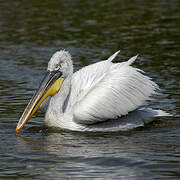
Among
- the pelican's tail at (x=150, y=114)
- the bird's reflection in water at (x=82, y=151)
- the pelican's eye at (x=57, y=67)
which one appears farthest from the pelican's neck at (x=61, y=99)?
the pelican's tail at (x=150, y=114)

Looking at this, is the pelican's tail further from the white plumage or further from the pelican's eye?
the pelican's eye

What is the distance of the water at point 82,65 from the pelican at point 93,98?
157mm

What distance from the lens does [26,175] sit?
5.41 metres

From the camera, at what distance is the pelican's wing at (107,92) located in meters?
6.76

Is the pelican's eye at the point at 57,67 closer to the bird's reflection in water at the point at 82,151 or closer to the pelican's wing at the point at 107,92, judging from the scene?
the pelican's wing at the point at 107,92

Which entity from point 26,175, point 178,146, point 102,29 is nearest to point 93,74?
point 178,146

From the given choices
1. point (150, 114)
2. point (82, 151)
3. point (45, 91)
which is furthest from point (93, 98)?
point (150, 114)

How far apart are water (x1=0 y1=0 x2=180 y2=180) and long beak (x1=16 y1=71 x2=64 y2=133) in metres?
0.28

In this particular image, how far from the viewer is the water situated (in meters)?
5.65

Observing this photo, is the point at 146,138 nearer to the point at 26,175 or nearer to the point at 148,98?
the point at 148,98

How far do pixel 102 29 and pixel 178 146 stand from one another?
8.26m

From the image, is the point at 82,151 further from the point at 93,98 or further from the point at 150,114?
the point at 150,114

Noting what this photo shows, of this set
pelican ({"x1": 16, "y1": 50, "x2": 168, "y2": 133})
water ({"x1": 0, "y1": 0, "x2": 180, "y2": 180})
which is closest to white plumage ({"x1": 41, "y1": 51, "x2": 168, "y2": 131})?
pelican ({"x1": 16, "y1": 50, "x2": 168, "y2": 133})

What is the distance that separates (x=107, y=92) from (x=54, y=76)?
2.44 ft
